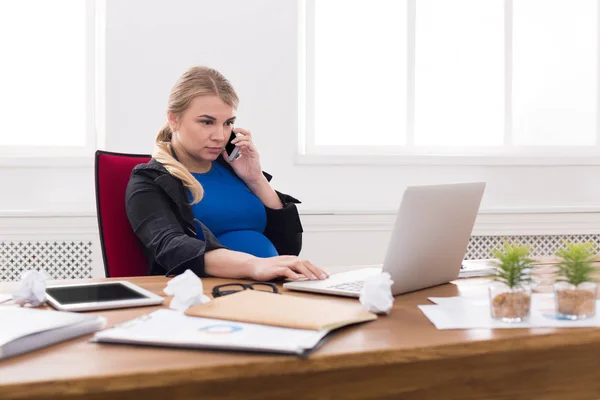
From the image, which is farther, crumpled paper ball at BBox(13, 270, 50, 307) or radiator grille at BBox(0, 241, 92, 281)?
radiator grille at BBox(0, 241, 92, 281)

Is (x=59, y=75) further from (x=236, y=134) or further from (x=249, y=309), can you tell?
(x=249, y=309)

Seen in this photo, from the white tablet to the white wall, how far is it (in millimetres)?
1728

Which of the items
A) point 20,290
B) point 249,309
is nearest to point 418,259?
point 249,309

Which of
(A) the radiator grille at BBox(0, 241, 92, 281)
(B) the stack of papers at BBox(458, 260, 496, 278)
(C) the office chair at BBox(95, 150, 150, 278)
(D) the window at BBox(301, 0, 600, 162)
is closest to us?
(B) the stack of papers at BBox(458, 260, 496, 278)

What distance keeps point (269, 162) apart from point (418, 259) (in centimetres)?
195

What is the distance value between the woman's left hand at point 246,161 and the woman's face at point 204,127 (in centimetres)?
8

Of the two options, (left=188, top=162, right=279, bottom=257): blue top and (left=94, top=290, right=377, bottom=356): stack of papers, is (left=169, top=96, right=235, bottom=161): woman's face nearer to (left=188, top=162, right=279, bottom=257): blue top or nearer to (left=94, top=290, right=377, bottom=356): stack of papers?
(left=188, top=162, right=279, bottom=257): blue top

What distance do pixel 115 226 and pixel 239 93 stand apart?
141cm

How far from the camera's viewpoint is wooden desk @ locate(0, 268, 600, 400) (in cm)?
78

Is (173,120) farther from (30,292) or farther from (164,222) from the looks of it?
(30,292)

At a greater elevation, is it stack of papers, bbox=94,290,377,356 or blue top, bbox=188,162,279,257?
blue top, bbox=188,162,279,257

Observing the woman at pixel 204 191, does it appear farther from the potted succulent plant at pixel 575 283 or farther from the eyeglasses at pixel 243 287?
the potted succulent plant at pixel 575 283

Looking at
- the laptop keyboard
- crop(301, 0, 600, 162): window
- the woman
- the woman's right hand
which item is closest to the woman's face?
the woman

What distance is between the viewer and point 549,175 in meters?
3.42
